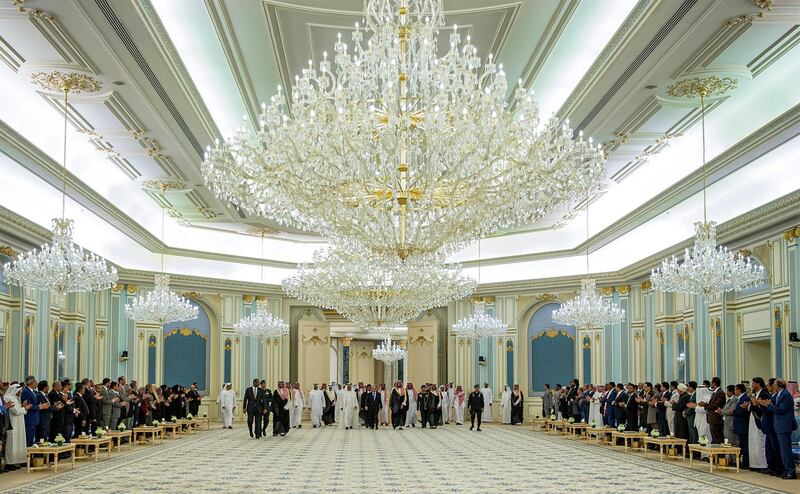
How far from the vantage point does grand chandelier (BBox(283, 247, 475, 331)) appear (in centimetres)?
1781

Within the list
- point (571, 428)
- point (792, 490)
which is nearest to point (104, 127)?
point (792, 490)

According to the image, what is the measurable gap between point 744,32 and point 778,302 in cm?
630

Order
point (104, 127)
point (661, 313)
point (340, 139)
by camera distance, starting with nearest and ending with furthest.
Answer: point (340, 139), point (104, 127), point (661, 313)

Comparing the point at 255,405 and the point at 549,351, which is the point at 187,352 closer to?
the point at 255,405

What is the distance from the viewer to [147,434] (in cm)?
1897

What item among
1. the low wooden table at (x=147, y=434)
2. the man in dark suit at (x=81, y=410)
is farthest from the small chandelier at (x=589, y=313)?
the man in dark suit at (x=81, y=410)

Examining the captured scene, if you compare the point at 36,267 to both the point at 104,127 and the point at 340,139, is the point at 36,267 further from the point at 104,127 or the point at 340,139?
the point at 340,139

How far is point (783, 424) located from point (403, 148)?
6.30 metres

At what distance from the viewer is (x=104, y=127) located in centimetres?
1366

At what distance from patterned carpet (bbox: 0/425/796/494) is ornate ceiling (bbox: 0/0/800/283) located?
4.73 meters

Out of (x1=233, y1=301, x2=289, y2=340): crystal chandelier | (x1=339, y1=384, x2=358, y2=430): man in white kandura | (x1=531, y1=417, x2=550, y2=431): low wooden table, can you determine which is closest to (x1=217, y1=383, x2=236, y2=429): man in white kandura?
(x1=233, y1=301, x2=289, y2=340): crystal chandelier

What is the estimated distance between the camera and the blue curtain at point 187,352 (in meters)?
25.5

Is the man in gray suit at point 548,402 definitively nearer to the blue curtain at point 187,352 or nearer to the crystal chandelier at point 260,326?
the crystal chandelier at point 260,326

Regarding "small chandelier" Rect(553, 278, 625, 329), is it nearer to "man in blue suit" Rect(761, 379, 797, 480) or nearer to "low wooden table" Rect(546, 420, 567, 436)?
"low wooden table" Rect(546, 420, 567, 436)
